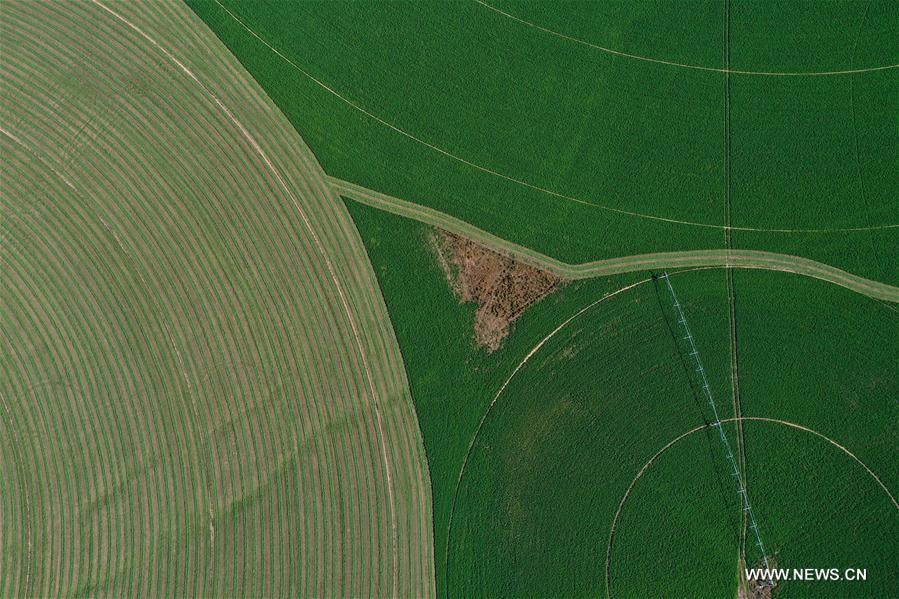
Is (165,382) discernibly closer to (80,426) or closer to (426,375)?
(80,426)

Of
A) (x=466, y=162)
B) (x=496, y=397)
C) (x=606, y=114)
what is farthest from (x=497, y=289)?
(x=606, y=114)

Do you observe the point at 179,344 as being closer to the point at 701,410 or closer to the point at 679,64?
the point at 701,410

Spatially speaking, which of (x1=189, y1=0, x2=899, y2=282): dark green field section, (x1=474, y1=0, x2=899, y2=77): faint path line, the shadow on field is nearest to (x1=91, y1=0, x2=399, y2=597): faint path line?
(x1=189, y1=0, x2=899, y2=282): dark green field section

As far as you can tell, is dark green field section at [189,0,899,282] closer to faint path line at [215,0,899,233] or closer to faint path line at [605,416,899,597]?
faint path line at [215,0,899,233]

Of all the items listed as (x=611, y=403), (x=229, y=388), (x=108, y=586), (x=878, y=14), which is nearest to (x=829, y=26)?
(x=878, y=14)

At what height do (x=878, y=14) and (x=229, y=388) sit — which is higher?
(x=878, y=14)

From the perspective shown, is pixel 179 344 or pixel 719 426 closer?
pixel 719 426
